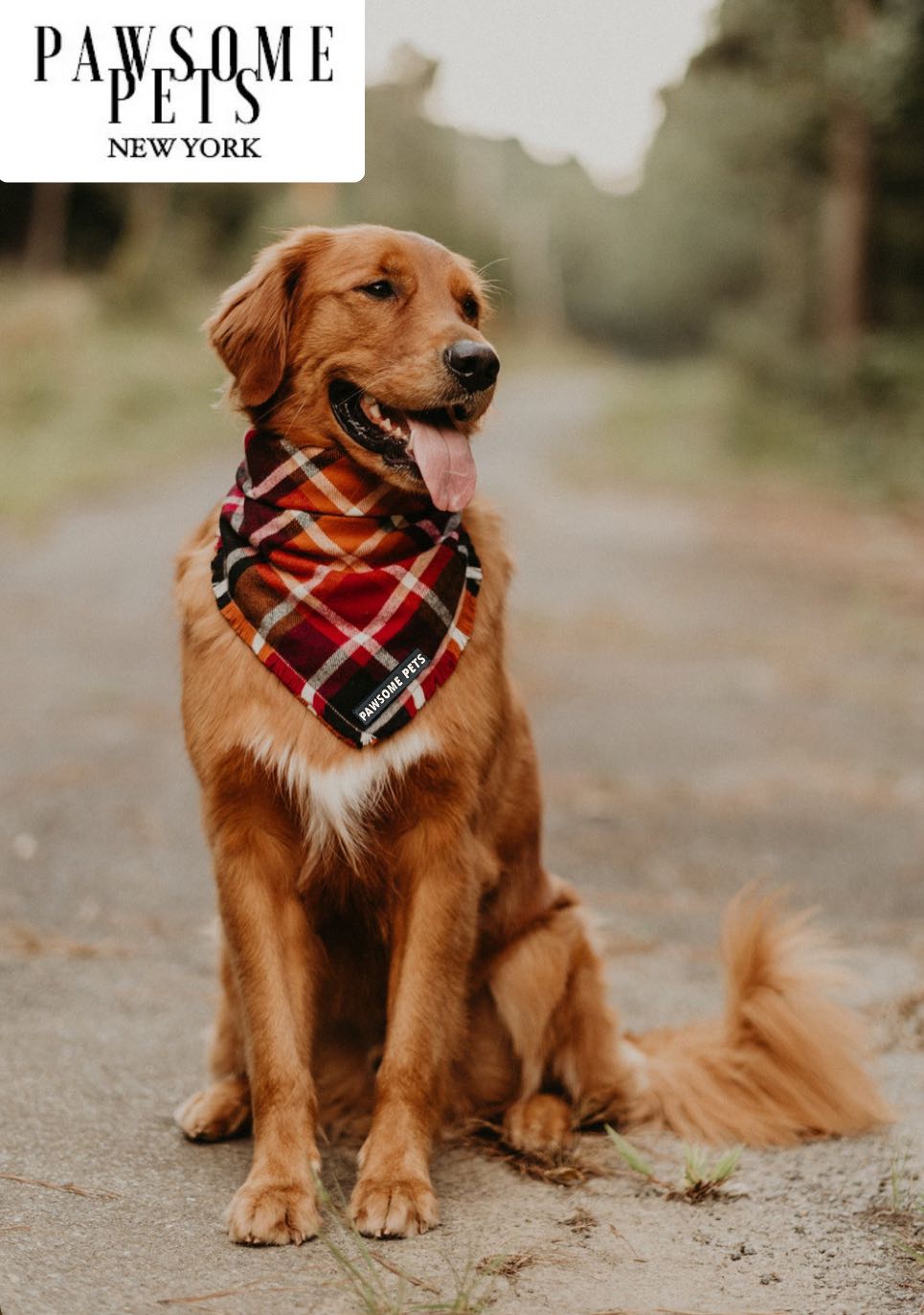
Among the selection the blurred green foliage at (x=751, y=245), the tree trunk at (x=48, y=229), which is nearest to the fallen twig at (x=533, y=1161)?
the blurred green foliage at (x=751, y=245)

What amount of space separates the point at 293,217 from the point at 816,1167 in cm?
2352

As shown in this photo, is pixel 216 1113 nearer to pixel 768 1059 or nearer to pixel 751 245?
pixel 768 1059

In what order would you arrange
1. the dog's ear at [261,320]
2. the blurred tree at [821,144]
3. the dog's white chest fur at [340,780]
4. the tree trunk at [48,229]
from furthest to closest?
1. the tree trunk at [48,229]
2. the blurred tree at [821,144]
3. the dog's ear at [261,320]
4. the dog's white chest fur at [340,780]

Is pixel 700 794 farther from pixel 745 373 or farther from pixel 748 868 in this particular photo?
pixel 745 373

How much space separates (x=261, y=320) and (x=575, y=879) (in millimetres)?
2528

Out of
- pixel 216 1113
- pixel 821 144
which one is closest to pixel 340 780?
pixel 216 1113

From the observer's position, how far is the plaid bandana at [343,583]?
2.56 metres

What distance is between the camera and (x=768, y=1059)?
2.88 metres

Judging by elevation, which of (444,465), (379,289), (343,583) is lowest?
(343,583)

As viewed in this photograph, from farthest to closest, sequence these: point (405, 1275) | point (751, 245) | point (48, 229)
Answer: point (751, 245) < point (48, 229) < point (405, 1275)

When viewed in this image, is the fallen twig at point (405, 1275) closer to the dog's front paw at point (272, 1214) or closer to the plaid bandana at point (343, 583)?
the dog's front paw at point (272, 1214)

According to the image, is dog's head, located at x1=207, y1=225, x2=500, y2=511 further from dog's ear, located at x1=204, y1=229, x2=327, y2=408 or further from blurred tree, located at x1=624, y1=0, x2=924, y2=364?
blurred tree, located at x1=624, y1=0, x2=924, y2=364

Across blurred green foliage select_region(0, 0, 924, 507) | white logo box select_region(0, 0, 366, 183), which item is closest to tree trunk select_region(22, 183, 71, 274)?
blurred green foliage select_region(0, 0, 924, 507)

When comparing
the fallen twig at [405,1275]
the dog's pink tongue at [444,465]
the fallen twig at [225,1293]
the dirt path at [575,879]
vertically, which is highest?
the dog's pink tongue at [444,465]
